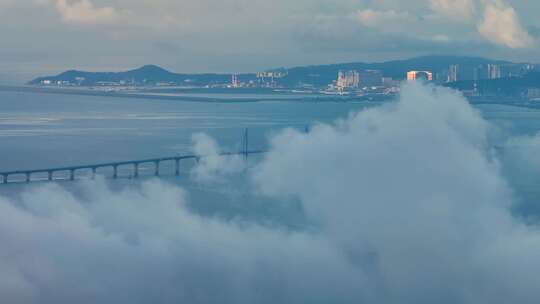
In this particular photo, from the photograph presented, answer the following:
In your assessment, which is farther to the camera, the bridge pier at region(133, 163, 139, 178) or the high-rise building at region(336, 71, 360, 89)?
the high-rise building at region(336, 71, 360, 89)

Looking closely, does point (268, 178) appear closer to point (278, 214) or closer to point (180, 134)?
point (278, 214)

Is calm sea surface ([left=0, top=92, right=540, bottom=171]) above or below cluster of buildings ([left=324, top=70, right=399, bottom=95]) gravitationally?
below

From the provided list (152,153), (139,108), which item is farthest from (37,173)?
(139,108)

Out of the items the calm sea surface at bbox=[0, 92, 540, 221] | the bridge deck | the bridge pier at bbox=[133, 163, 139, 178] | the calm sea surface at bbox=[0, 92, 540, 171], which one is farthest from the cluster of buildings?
the bridge pier at bbox=[133, 163, 139, 178]

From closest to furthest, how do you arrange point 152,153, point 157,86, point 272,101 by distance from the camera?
point 152,153 < point 272,101 < point 157,86

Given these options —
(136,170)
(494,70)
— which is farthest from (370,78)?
(136,170)

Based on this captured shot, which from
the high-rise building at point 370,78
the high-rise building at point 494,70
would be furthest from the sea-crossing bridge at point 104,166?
the high-rise building at point 370,78

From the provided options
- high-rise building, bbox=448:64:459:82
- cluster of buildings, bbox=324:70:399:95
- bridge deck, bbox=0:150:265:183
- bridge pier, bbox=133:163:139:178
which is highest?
high-rise building, bbox=448:64:459:82

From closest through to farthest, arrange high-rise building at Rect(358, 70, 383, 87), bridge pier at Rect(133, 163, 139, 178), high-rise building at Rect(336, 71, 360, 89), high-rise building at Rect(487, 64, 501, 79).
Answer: bridge pier at Rect(133, 163, 139, 178) < high-rise building at Rect(487, 64, 501, 79) < high-rise building at Rect(358, 70, 383, 87) < high-rise building at Rect(336, 71, 360, 89)

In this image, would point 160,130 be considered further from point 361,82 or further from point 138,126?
point 361,82

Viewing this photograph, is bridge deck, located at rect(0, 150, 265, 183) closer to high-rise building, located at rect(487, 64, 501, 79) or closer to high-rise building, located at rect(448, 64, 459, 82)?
high-rise building, located at rect(448, 64, 459, 82)

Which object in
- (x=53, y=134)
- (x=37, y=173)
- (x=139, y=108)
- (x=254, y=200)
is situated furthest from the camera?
(x=139, y=108)
